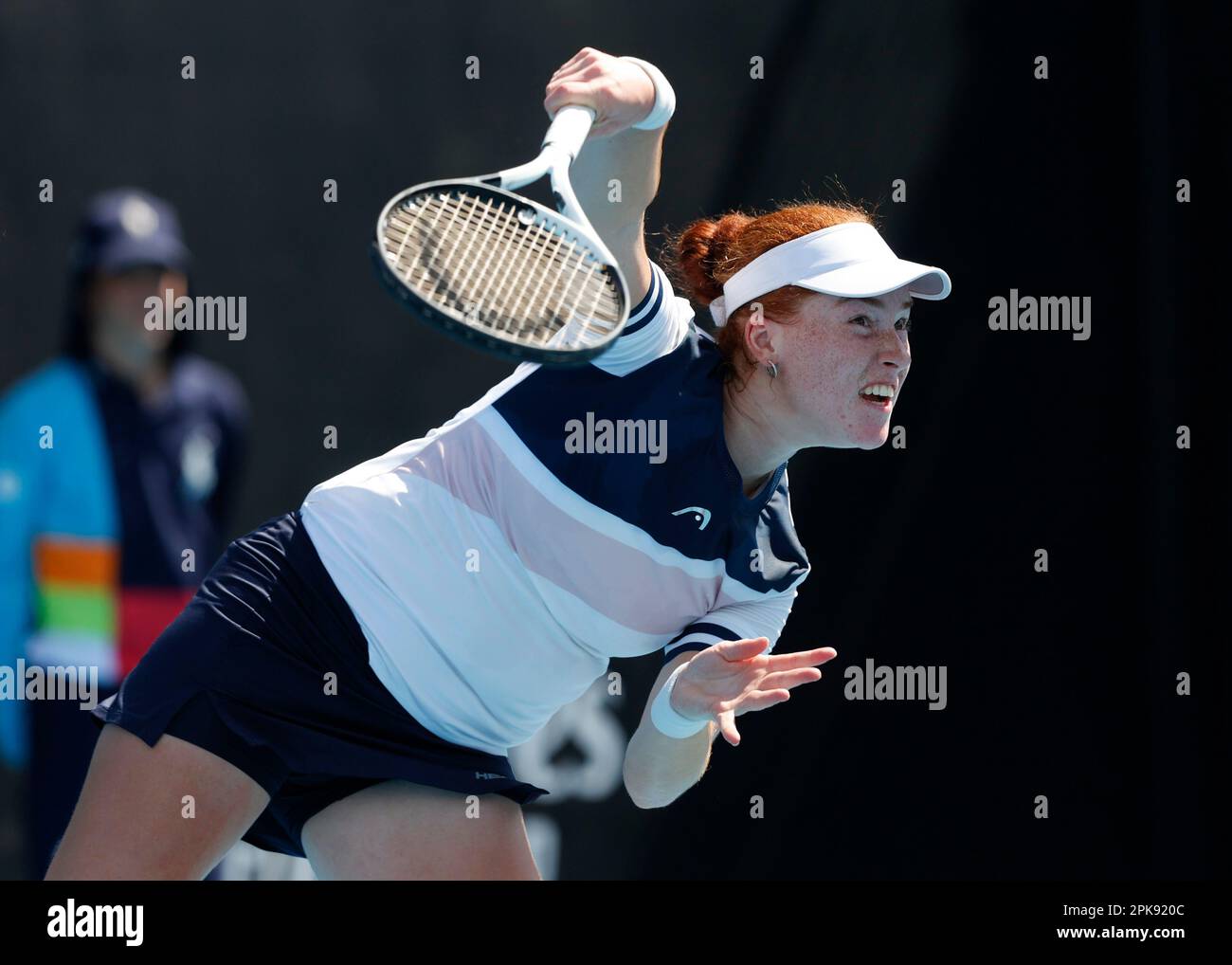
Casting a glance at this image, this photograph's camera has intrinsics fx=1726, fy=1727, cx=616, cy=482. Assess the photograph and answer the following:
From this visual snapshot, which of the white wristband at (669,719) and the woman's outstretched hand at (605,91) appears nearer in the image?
the woman's outstretched hand at (605,91)

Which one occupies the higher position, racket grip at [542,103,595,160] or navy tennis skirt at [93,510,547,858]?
racket grip at [542,103,595,160]

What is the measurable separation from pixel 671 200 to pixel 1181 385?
1.20 meters

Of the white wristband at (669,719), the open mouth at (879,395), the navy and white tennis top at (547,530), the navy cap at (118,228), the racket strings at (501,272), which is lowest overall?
the white wristband at (669,719)

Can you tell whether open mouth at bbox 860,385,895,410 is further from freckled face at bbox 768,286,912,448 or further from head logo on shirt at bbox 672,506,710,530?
head logo on shirt at bbox 672,506,710,530

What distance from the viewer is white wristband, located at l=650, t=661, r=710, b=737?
2393 mm

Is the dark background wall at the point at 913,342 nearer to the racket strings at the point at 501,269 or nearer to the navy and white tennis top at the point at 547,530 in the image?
the navy and white tennis top at the point at 547,530

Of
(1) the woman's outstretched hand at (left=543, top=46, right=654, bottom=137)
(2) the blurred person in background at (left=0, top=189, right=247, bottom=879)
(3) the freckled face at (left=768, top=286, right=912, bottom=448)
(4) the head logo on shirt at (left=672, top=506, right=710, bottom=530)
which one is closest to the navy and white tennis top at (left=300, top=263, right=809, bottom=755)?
(4) the head logo on shirt at (left=672, top=506, right=710, bottom=530)

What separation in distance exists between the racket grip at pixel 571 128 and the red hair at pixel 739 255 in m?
0.37

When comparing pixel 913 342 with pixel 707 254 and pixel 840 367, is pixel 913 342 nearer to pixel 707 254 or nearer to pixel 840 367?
pixel 707 254

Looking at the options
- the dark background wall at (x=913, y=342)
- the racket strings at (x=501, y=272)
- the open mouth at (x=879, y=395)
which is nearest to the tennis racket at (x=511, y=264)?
the racket strings at (x=501, y=272)

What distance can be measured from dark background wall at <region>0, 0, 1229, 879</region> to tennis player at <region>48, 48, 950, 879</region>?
1.23 m

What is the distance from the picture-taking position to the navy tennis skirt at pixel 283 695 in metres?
2.32

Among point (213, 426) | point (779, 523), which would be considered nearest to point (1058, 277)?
point (779, 523)

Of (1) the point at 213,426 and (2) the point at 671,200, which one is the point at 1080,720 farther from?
(1) the point at 213,426
